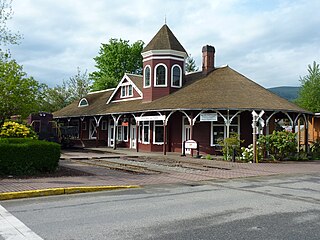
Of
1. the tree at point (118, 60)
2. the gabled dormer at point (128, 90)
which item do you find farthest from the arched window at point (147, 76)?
the tree at point (118, 60)

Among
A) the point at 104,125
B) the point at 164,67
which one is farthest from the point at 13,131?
the point at 104,125

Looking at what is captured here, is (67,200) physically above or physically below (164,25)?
below

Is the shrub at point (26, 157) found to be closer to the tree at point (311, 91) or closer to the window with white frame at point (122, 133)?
the window with white frame at point (122, 133)

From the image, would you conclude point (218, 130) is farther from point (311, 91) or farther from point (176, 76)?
point (311, 91)

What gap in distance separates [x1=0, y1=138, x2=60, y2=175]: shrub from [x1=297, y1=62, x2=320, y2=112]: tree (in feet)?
152

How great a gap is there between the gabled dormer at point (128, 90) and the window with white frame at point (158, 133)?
4.25 metres

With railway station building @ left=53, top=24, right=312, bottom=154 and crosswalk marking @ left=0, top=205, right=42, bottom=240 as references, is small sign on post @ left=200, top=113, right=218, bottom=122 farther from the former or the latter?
crosswalk marking @ left=0, top=205, right=42, bottom=240

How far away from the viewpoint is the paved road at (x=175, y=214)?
6275mm

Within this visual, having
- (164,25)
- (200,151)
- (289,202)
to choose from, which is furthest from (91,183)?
(164,25)

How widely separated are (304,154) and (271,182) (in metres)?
12.5

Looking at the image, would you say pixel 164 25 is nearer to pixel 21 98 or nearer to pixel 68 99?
pixel 21 98

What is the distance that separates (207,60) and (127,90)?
8108 mm

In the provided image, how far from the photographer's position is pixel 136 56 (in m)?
63.8

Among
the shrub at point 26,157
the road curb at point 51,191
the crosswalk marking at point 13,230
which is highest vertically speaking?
the shrub at point 26,157
